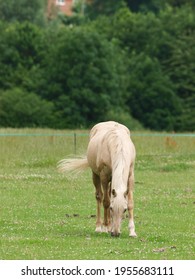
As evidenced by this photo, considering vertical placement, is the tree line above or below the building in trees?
below

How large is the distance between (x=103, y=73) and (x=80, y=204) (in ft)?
174

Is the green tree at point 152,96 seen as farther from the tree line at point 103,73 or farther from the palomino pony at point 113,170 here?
the palomino pony at point 113,170

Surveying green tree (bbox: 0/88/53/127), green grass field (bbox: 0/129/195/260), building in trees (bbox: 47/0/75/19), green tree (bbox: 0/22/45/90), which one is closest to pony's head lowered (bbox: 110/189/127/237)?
green grass field (bbox: 0/129/195/260)

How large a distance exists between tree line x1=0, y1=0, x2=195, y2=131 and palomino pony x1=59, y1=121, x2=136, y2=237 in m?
50.8

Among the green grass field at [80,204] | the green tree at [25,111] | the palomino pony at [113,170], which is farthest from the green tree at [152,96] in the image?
the palomino pony at [113,170]

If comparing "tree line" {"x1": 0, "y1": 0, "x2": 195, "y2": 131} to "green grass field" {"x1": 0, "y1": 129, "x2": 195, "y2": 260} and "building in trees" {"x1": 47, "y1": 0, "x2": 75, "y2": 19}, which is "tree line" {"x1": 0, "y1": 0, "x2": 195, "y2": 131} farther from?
"green grass field" {"x1": 0, "y1": 129, "x2": 195, "y2": 260}

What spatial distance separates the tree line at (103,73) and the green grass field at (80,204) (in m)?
34.1

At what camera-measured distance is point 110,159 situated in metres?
18.4

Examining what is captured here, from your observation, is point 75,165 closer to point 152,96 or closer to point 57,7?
point 152,96

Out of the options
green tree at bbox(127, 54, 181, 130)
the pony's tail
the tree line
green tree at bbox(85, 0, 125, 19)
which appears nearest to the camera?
the pony's tail

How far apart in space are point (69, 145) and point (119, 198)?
19464mm

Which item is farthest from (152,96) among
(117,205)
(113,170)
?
(117,205)

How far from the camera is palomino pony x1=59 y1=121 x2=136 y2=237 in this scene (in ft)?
56.7
